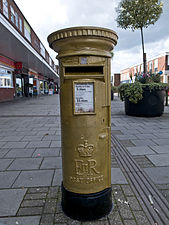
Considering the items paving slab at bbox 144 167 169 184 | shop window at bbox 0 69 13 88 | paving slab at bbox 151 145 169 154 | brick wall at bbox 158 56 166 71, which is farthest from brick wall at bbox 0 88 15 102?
brick wall at bbox 158 56 166 71

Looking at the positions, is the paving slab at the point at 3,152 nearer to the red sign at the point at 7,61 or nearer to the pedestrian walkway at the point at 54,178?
the pedestrian walkway at the point at 54,178

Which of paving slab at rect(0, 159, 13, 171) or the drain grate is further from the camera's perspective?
paving slab at rect(0, 159, 13, 171)

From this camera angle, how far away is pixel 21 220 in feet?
5.66

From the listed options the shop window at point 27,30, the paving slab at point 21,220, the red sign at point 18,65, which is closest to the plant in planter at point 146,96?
the paving slab at point 21,220

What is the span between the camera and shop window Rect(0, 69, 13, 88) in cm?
1575

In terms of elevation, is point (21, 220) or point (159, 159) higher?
point (159, 159)

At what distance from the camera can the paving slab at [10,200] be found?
1852 mm

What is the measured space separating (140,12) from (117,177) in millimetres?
9203

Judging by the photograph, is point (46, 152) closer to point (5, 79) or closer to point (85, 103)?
point (85, 103)

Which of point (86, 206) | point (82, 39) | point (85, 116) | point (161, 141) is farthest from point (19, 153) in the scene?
point (161, 141)

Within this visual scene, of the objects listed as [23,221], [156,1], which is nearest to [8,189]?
[23,221]

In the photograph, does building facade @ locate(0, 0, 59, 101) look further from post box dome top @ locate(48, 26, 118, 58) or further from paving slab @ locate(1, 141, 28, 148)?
post box dome top @ locate(48, 26, 118, 58)

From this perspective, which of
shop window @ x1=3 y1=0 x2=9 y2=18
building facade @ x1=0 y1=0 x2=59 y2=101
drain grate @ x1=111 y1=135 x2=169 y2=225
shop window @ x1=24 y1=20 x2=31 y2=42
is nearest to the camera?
drain grate @ x1=111 y1=135 x2=169 y2=225

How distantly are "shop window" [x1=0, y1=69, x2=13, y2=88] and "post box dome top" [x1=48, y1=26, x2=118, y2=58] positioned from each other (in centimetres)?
1587
